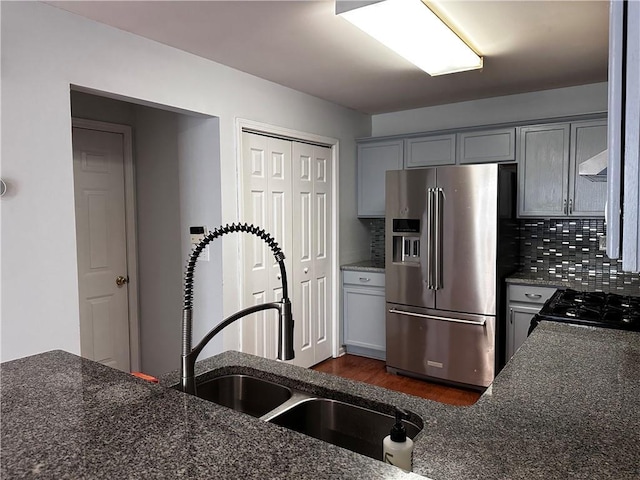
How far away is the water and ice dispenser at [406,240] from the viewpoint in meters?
3.63

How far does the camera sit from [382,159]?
4.27 meters

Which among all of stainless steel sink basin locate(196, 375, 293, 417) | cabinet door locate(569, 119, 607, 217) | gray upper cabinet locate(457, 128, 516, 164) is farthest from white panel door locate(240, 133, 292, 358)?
cabinet door locate(569, 119, 607, 217)

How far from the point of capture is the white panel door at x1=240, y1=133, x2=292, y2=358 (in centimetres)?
324

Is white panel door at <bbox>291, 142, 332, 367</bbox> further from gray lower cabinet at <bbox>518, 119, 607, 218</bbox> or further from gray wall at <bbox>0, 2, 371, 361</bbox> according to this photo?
gray lower cabinet at <bbox>518, 119, 607, 218</bbox>

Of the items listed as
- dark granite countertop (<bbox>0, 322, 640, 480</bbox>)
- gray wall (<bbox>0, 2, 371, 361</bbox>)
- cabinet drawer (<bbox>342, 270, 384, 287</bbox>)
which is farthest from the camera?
cabinet drawer (<bbox>342, 270, 384, 287</bbox>)

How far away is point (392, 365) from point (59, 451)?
3300mm

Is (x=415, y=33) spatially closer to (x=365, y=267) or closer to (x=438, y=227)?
(x=438, y=227)

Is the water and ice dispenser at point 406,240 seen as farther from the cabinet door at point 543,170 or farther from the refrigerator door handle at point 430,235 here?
the cabinet door at point 543,170

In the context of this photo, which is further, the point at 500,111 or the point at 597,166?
the point at 500,111

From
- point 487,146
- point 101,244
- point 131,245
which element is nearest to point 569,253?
point 487,146

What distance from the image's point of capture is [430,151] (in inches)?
159

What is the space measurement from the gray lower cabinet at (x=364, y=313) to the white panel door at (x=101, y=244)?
195 cm

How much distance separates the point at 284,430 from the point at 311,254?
10.0 feet

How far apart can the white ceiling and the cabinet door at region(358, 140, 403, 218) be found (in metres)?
0.65
